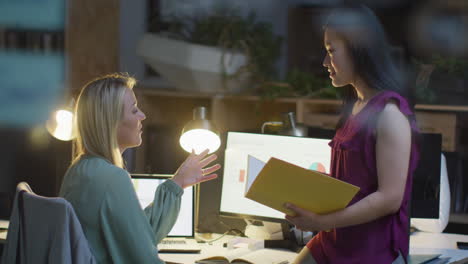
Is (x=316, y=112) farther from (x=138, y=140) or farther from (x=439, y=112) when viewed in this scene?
(x=138, y=140)

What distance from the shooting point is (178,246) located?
8.11 ft

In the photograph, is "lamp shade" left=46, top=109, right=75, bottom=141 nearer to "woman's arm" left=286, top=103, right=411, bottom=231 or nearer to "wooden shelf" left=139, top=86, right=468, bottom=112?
"woman's arm" left=286, top=103, right=411, bottom=231

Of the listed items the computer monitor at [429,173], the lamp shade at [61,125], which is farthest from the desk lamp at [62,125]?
the computer monitor at [429,173]

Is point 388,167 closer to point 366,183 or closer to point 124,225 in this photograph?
point 366,183

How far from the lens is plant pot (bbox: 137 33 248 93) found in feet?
13.0

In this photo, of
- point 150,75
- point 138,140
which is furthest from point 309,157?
point 150,75

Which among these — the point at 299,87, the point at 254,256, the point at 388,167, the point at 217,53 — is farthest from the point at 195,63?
the point at 388,167

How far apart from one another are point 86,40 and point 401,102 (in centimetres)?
299

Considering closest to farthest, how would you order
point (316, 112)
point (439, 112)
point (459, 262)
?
1. point (459, 262)
2. point (439, 112)
3. point (316, 112)

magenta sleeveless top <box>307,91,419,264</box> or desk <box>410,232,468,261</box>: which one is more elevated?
magenta sleeveless top <box>307,91,419,264</box>

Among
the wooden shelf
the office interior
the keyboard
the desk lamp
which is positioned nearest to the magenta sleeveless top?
the keyboard

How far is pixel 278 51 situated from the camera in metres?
4.19

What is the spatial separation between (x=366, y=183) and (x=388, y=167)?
0.11m

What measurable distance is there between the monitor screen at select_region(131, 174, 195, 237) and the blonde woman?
509 millimetres
